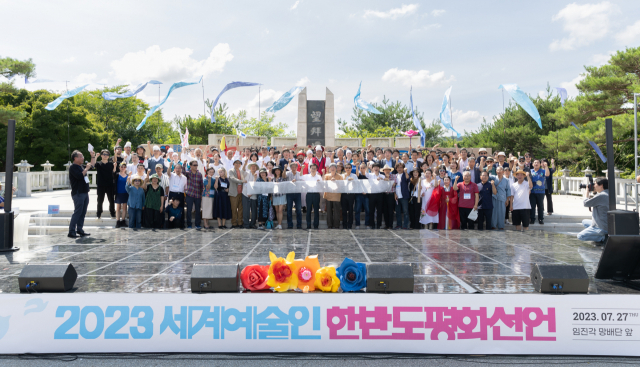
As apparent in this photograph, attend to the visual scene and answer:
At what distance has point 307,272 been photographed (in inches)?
164

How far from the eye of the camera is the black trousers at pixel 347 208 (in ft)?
33.7

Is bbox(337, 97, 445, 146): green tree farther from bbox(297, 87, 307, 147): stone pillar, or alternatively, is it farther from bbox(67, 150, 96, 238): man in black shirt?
bbox(67, 150, 96, 238): man in black shirt

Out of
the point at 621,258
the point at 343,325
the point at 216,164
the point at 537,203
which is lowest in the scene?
the point at 343,325

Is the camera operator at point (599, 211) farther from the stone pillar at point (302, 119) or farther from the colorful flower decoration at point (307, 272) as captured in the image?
the stone pillar at point (302, 119)

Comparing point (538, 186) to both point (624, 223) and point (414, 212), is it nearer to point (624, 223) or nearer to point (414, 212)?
point (414, 212)

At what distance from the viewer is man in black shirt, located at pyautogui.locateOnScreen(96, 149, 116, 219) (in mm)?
10219

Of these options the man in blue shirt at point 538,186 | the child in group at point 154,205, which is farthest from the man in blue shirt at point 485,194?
the child in group at point 154,205

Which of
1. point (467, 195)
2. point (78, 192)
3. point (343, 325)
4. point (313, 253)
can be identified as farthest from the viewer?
point (467, 195)

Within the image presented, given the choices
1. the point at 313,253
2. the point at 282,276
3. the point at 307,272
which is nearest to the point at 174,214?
the point at 313,253

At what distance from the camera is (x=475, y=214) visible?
9852 millimetres

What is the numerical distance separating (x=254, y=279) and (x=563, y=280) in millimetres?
2992

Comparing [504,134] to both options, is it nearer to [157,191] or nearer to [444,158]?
[444,158]

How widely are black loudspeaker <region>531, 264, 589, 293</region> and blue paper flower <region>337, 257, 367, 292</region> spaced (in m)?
1.70

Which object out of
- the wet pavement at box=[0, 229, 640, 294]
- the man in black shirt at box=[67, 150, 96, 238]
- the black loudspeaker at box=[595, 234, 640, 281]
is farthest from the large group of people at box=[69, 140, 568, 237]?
the black loudspeaker at box=[595, 234, 640, 281]
